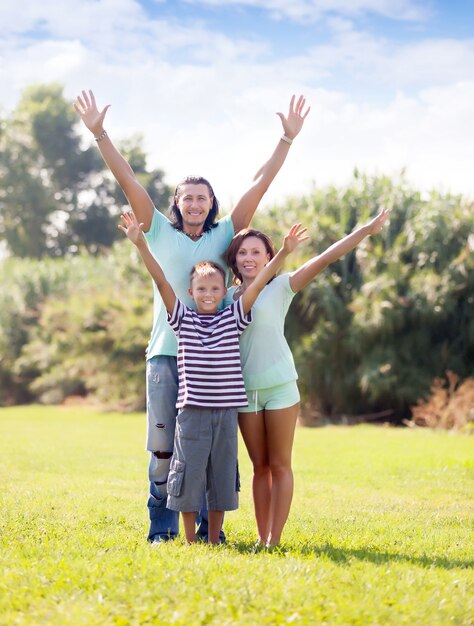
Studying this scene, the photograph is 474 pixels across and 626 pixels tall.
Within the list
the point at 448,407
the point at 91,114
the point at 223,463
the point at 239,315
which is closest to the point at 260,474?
the point at 223,463

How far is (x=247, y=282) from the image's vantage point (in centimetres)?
562

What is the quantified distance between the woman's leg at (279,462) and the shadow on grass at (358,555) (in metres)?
0.17

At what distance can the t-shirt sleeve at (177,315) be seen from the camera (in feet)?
17.5

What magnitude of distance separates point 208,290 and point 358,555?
1.90 m

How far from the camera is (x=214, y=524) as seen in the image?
5441mm

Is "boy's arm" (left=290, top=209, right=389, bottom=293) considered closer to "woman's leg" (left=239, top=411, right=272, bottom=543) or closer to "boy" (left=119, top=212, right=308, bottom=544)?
"boy" (left=119, top=212, right=308, bottom=544)

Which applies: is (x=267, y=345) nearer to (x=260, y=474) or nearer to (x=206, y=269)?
(x=206, y=269)

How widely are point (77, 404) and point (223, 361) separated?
17.6m

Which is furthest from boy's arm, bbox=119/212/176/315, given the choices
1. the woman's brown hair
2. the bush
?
the bush

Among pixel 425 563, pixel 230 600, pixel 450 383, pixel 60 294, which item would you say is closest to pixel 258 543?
pixel 425 563

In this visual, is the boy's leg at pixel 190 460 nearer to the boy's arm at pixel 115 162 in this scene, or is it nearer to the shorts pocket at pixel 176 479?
the shorts pocket at pixel 176 479

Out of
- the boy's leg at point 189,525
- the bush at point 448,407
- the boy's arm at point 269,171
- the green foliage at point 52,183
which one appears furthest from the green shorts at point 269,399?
the green foliage at point 52,183

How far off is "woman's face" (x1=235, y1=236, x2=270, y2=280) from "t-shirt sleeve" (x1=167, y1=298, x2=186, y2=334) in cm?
51

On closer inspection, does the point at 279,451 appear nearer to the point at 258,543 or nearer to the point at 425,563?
the point at 258,543
